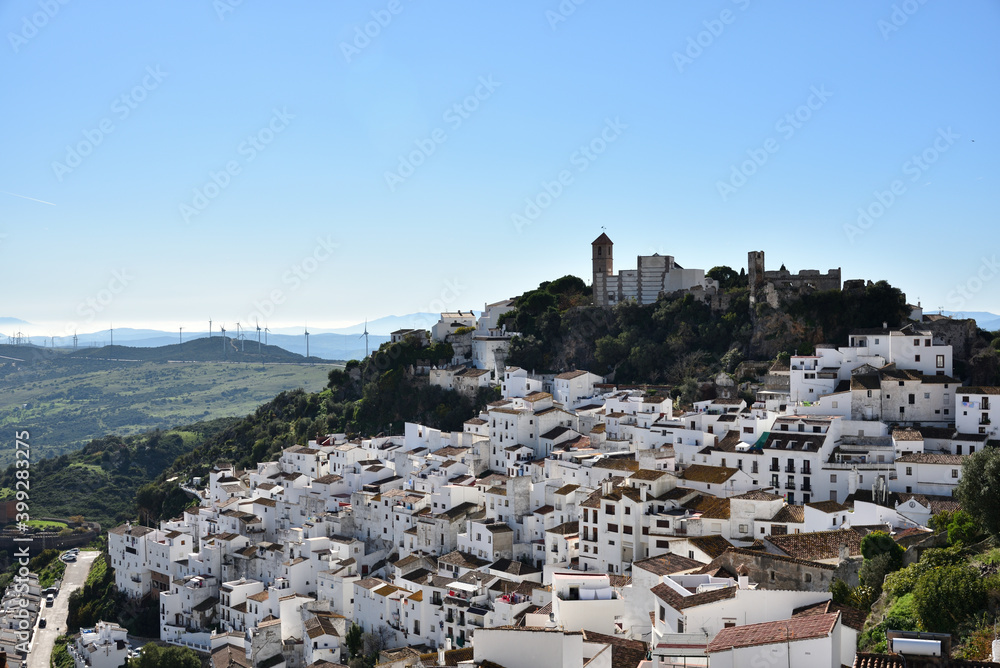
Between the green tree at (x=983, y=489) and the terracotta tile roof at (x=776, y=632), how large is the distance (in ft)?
21.1

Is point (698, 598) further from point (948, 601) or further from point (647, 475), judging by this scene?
point (647, 475)

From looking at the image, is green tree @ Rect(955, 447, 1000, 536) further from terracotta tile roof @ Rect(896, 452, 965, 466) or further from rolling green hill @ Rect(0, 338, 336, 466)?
rolling green hill @ Rect(0, 338, 336, 466)

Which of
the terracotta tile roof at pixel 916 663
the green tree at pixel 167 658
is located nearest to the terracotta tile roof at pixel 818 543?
the terracotta tile roof at pixel 916 663

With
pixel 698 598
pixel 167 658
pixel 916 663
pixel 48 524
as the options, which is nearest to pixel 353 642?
A: pixel 167 658

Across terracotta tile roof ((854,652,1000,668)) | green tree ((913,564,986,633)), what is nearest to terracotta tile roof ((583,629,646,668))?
green tree ((913,564,986,633))

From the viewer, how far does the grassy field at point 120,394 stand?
107062 mm

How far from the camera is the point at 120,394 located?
409ft

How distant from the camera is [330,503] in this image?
39.0 m

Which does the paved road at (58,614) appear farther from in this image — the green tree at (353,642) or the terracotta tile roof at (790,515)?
the terracotta tile roof at (790,515)

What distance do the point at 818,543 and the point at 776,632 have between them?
27.7 ft

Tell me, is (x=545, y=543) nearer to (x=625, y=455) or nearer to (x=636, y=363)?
(x=625, y=455)

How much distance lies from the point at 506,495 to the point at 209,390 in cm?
11377

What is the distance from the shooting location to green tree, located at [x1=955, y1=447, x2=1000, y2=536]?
17.6 meters

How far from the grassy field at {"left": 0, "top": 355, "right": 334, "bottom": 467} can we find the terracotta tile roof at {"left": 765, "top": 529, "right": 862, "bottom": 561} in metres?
89.9
